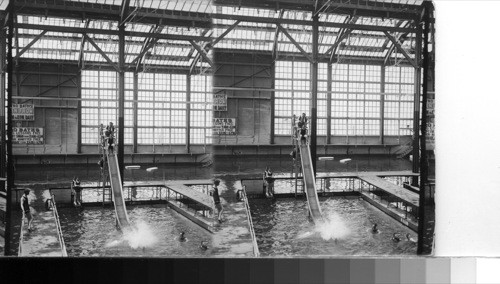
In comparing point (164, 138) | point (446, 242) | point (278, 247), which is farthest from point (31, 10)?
point (446, 242)

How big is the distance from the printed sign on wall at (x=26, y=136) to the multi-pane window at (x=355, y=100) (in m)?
4.01

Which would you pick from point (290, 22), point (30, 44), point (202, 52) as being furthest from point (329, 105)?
point (30, 44)

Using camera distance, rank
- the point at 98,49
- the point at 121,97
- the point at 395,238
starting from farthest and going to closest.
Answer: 1. the point at 395,238
2. the point at 121,97
3. the point at 98,49

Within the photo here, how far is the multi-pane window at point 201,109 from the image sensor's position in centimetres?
702

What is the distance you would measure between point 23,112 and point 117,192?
1.64 metres

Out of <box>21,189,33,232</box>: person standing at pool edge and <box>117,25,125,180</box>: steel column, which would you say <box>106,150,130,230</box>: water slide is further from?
<box>21,189,33,232</box>: person standing at pool edge

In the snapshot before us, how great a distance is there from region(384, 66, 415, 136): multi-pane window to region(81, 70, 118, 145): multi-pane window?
12.7 ft

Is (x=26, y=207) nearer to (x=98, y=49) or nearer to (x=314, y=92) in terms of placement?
(x=98, y=49)

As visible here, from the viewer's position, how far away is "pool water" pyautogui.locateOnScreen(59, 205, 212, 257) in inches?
271

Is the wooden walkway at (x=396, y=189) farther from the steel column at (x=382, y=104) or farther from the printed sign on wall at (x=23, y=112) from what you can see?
the printed sign on wall at (x=23, y=112)

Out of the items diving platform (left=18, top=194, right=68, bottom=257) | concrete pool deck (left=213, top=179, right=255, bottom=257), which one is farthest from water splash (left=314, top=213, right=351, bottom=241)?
diving platform (left=18, top=194, right=68, bottom=257)

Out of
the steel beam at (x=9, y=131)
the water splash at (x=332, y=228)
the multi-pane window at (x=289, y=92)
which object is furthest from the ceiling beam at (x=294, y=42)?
the steel beam at (x=9, y=131)

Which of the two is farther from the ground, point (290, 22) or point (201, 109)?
point (290, 22)

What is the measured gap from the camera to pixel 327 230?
23.4ft
